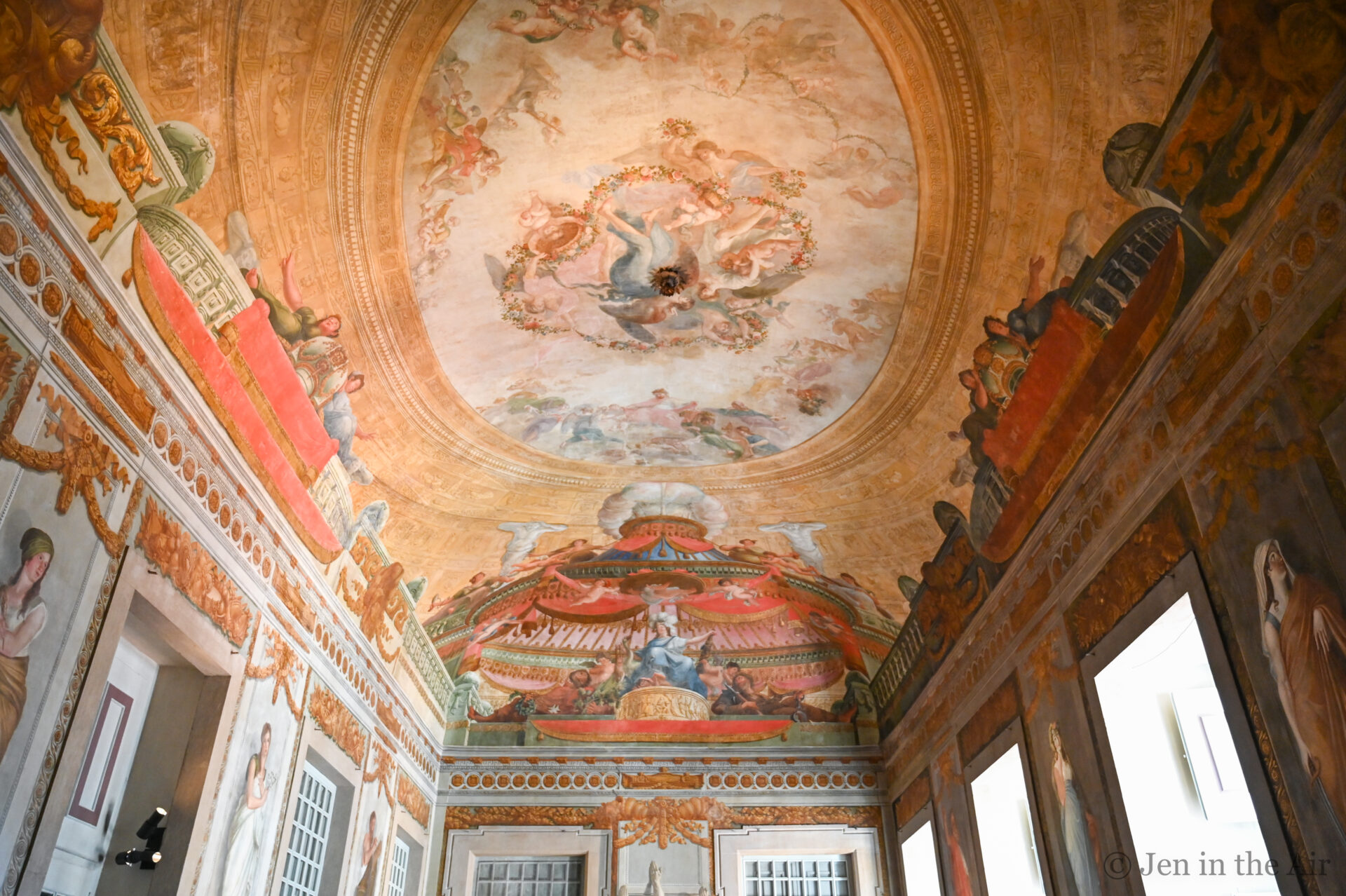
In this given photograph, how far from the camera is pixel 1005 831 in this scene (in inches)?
438

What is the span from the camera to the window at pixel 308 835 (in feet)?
32.5

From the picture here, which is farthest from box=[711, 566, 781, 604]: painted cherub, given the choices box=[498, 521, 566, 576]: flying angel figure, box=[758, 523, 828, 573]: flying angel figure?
box=[498, 521, 566, 576]: flying angel figure

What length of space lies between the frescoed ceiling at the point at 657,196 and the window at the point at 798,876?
631 cm

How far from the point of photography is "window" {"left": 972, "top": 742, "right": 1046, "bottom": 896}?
10.8 meters

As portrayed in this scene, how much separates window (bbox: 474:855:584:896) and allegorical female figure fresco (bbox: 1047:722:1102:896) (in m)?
8.36

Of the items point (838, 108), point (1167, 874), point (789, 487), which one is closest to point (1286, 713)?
point (1167, 874)

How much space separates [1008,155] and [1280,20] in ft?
7.49

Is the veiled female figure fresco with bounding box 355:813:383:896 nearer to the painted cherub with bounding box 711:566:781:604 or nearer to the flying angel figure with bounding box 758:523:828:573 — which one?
the painted cherub with bounding box 711:566:781:604

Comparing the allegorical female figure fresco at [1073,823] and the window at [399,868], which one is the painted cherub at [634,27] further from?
the window at [399,868]

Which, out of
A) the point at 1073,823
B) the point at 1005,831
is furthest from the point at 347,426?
the point at 1005,831

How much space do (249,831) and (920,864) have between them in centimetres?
979

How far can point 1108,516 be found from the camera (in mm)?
7973

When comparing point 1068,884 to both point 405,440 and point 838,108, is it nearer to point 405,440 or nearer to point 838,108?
point 838,108

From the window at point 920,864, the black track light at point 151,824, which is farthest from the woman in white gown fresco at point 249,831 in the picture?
the window at point 920,864
